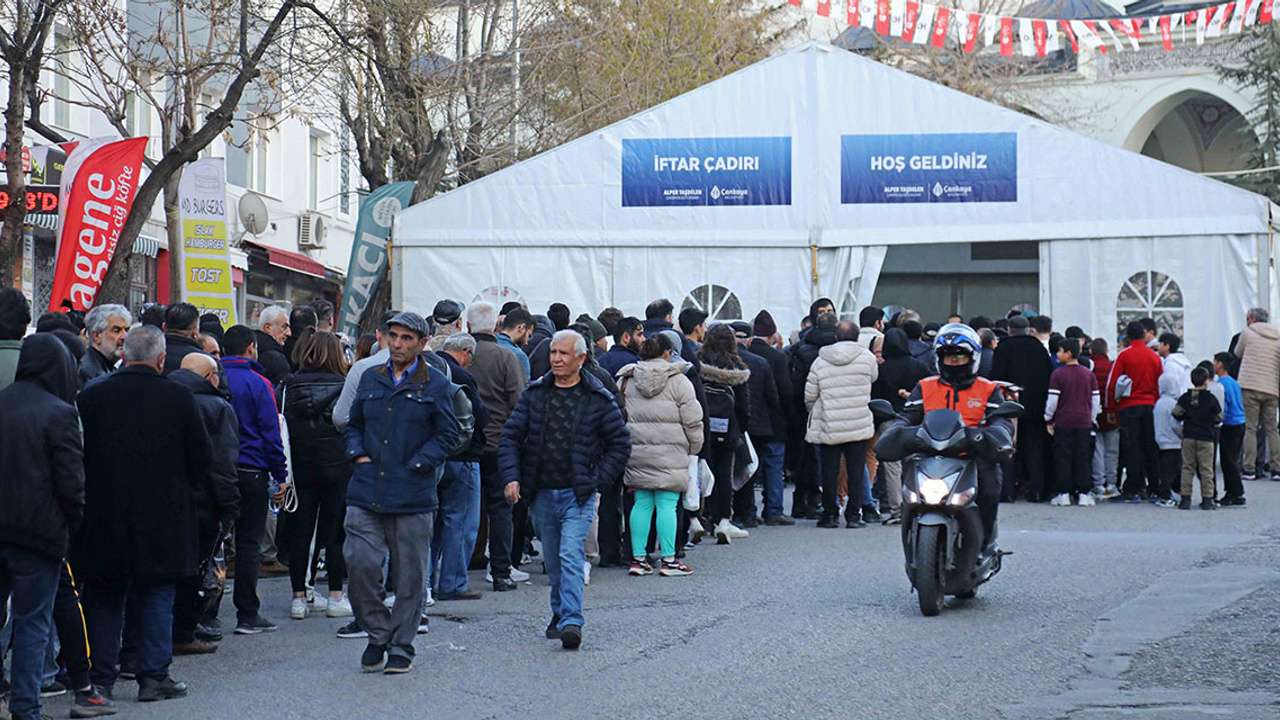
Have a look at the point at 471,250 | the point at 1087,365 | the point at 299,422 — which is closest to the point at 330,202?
the point at 471,250

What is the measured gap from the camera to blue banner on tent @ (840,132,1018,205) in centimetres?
2142

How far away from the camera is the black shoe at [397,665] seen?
816 cm

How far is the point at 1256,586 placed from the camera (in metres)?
10.6

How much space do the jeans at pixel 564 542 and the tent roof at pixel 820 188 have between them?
1300 cm

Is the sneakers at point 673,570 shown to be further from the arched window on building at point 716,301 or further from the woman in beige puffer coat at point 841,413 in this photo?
the arched window on building at point 716,301

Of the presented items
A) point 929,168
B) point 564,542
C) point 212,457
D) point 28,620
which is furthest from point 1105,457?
point 28,620

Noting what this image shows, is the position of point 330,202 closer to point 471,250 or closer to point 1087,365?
point 471,250

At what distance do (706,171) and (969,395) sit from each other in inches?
480

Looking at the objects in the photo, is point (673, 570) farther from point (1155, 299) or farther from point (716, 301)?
point (1155, 299)

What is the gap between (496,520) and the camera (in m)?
11.3

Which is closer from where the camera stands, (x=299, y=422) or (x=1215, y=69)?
(x=299, y=422)

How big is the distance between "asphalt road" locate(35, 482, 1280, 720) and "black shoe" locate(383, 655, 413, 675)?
0.25 feet

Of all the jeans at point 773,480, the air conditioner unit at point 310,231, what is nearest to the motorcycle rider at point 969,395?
the jeans at point 773,480

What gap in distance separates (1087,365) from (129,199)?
9.75m
